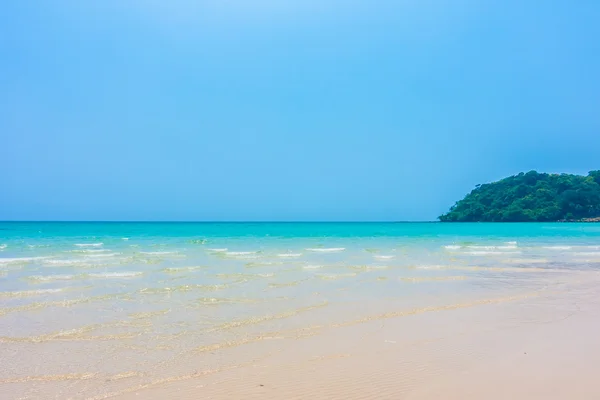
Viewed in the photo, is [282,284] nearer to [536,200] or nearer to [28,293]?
[28,293]

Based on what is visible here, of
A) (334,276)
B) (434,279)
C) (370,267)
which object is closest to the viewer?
(434,279)

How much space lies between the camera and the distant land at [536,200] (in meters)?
108

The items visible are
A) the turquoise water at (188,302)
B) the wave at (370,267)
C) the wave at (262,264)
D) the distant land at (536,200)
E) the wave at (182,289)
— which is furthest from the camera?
the distant land at (536,200)

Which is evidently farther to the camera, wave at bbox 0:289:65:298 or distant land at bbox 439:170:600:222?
distant land at bbox 439:170:600:222

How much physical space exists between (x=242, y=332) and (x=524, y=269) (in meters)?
15.4

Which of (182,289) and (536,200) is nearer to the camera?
(182,289)

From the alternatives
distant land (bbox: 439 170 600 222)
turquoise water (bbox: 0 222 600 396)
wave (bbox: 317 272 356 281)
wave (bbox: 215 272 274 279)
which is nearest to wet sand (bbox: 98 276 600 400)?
turquoise water (bbox: 0 222 600 396)

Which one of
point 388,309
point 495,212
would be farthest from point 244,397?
point 495,212

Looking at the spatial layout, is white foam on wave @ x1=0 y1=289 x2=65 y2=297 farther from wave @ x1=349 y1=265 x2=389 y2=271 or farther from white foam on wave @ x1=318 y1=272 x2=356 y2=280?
wave @ x1=349 y1=265 x2=389 y2=271

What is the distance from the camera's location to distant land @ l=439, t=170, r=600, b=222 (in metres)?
108

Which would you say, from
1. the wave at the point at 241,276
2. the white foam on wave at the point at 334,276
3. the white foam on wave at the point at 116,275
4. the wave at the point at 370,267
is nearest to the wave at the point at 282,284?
the white foam on wave at the point at 334,276

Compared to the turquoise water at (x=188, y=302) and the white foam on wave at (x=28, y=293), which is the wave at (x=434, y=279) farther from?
the white foam on wave at (x=28, y=293)

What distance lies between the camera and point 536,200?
116m

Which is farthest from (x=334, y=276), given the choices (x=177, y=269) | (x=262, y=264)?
(x=177, y=269)
